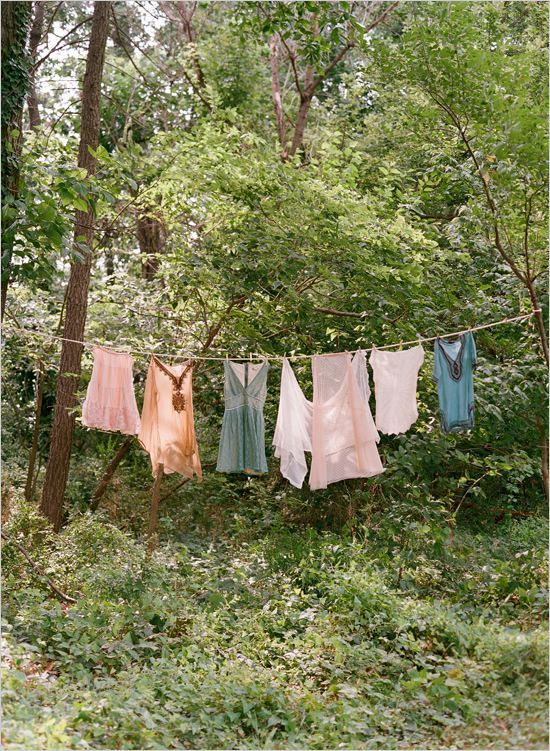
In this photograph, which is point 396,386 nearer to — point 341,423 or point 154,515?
point 341,423

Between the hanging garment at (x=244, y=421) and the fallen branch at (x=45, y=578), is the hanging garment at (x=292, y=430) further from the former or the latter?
the fallen branch at (x=45, y=578)

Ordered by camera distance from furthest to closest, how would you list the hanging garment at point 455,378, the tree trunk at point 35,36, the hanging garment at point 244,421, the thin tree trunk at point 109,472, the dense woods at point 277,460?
the tree trunk at point 35,36 < the thin tree trunk at point 109,472 < the hanging garment at point 244,421 < the hanging garment at point 455,378 < the dense woods at point 277,460

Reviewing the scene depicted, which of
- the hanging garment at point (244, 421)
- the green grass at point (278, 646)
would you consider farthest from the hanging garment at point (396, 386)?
the green grass at point (278, 646)

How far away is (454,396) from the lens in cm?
495

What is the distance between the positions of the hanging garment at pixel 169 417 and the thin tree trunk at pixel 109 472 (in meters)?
1.88

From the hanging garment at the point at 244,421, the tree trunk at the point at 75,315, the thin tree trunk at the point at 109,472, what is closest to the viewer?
the hanging garment at the point at 244,421

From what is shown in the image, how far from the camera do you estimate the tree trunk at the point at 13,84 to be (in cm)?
523

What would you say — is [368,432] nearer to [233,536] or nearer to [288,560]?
[288,560]

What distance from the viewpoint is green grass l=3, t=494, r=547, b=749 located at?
4168 mm

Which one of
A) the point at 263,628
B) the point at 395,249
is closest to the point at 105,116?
the point at 395,249

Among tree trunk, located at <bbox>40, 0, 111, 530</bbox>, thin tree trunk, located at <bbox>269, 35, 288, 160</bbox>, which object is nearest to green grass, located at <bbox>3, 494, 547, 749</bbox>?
tree trunk, located at <bbox>40, 0, 111, 530</bbox>

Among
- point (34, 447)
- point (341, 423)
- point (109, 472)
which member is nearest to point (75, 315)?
point (109, 472)

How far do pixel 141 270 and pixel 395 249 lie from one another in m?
4.28

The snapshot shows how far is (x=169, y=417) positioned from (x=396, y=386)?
1609 mm
